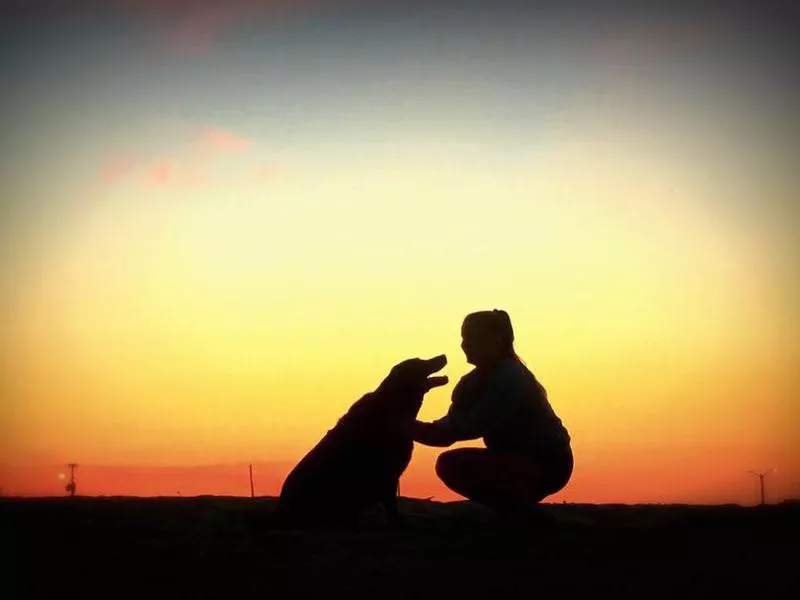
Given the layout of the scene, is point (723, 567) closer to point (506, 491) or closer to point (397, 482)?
point (506, 491)

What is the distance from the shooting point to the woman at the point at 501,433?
7.57 meters

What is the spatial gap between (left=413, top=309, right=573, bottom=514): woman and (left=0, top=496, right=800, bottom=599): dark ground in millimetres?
322

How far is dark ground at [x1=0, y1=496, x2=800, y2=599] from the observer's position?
20.1ft

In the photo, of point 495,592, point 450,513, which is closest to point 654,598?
point 495,592

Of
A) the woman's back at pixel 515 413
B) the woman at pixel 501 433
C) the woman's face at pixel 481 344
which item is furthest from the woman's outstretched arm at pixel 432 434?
the woman's face at pixel 481 344

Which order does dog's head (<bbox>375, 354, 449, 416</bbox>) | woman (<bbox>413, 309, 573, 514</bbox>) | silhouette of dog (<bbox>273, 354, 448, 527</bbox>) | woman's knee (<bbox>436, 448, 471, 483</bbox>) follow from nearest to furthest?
1. woman (<bbox>413, 309, 573, 514</bbox>)
2. woman's knee (<bbox>436, 448, 471, 483</bbox>)
3. silhouette of dog (<bbox>273, 354, 448, 527</bbox>)
4. dog's head (<bbox>375, 354, 449, 416</bbox>)

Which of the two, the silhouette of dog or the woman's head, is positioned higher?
the woman's head

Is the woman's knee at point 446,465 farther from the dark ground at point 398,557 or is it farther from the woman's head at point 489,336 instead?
the woman's head at point 489,336

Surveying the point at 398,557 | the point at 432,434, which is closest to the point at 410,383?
the point at 432,434

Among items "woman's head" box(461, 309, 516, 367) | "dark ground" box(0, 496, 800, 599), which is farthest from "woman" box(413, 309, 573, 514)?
"dark ground" box(0, 496, 800, 599)

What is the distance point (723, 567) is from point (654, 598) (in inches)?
31.7

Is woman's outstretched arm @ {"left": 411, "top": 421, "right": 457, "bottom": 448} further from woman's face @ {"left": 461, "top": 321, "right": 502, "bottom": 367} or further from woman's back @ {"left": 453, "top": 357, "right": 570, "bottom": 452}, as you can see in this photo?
woman's face @ {"left": 461, "top": 321, "right": 502, "bottom": 367}

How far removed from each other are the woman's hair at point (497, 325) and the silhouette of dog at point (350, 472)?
0.98 meters

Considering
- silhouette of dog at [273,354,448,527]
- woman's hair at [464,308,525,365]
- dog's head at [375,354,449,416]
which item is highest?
woman's hair at [464,308,525,365]
